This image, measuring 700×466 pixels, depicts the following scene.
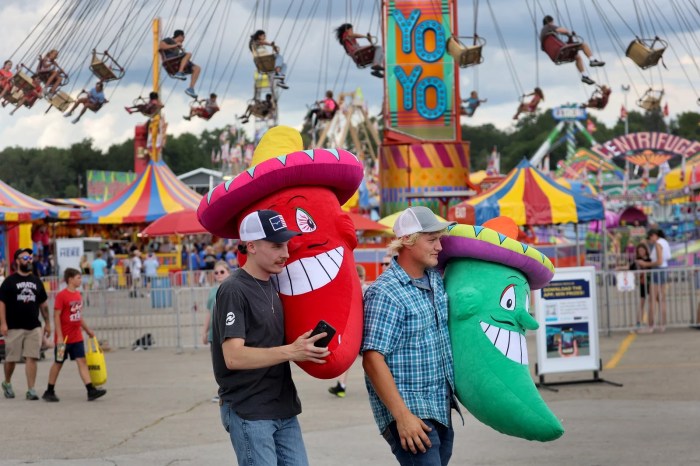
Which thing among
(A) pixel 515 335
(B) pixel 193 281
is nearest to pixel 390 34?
(B) pixel 193 281

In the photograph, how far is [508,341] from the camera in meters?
5.14

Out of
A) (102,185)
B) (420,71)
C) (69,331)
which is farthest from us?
(102,185)

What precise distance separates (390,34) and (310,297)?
58.2ft

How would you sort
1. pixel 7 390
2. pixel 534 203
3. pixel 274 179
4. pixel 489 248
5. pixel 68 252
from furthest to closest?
1. pixel 68 252
2. pixel 534 203
3. pixel 7 390
4. pixel 489 248
5. pixel 274 179

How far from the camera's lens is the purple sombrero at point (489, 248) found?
5184mm

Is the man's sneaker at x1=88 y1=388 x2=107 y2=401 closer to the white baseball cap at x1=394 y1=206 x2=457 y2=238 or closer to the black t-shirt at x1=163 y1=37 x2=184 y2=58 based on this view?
the black t-shirt at x1=163 y1=37 x2=184 y2=58

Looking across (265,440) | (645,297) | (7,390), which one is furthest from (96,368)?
(645,297)

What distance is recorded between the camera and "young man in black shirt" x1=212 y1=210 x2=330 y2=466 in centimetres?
462

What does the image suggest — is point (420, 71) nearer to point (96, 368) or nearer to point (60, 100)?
point (60, 100)

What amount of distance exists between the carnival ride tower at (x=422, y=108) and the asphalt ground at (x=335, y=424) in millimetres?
8488

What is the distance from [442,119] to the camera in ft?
73.8

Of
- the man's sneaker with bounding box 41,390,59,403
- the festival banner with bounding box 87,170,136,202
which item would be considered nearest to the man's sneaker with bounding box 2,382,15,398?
the man's sneaker with bounding box 41,390,59,403

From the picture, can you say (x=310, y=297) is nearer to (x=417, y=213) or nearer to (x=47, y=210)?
(x=417, y=213)

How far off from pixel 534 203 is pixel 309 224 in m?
17.7
